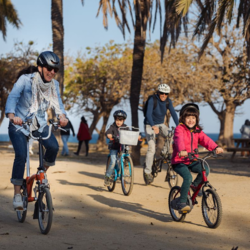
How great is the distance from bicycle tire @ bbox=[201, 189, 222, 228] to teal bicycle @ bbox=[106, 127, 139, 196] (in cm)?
283

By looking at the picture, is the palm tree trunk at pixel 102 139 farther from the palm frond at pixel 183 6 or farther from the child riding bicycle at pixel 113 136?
the child riding bicycle at pixel 113 136

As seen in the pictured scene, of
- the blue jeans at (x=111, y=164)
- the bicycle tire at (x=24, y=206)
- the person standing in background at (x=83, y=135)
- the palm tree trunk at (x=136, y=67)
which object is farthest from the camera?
the person standing in background at (x=83, y=135)

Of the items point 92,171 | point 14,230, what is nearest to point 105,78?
point 92,171

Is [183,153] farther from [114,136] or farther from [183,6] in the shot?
[183,6]

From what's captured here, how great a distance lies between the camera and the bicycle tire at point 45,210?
545cm

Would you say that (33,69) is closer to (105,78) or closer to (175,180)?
(175,180)

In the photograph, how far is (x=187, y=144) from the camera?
6504 mm

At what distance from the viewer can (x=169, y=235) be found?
19.0 ft

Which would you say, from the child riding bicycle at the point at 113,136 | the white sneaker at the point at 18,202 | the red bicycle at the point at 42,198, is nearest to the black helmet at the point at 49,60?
the red bicycle at the point at 42,198

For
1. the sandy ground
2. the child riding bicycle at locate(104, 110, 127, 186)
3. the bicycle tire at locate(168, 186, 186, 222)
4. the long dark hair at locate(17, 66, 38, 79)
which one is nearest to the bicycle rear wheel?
the sandy ground

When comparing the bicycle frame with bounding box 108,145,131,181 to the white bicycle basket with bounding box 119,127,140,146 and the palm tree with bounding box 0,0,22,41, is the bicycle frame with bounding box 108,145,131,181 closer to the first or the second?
the white bicycle basket with bounding box 119,127,140,146

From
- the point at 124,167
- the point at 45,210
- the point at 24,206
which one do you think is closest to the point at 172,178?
the point at 124,167

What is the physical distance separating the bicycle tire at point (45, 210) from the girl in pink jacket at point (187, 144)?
1689 mm

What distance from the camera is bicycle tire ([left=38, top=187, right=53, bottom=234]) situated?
5453mm
